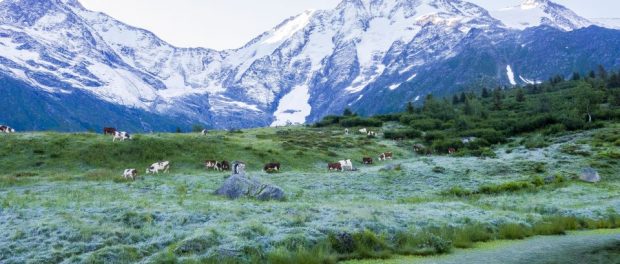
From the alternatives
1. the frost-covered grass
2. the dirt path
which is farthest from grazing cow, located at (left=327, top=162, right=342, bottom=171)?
the dirt path

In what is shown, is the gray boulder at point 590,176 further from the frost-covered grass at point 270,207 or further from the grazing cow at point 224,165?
the grazing cow at point 224,165

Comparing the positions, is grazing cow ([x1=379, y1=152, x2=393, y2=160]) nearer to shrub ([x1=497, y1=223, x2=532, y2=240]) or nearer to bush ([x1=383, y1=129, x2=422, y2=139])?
bush ([x1=383, y1=129, x2=422, y2=139])

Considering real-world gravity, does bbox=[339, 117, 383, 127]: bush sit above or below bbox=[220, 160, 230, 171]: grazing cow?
above

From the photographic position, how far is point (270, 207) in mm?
25375

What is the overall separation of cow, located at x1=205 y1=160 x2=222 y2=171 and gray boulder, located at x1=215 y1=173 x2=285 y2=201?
63.7 feet

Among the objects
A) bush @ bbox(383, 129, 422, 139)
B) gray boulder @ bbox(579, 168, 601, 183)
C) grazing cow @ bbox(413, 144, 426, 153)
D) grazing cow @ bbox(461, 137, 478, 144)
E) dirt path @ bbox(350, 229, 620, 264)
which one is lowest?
dirt path @ bbox(350, 229, 620, 264)

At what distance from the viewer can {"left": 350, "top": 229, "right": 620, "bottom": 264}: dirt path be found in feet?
57.9

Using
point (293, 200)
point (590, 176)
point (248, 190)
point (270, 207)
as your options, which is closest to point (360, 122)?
point (590, 176)

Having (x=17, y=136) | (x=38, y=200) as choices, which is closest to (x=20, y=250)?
(x=38, y=200)

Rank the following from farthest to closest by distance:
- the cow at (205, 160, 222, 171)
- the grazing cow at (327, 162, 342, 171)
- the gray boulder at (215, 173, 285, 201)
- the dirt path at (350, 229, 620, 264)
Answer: the grazing cow at (327, 162, 342, 171) < the cow at (205, 160, 222, 171) < the gray boulder at (215, 173, 285, 201) < the dirt path at (350, 229, 620, 264)

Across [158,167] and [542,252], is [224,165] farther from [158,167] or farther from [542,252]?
[542,252]

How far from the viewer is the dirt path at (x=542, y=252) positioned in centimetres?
1764

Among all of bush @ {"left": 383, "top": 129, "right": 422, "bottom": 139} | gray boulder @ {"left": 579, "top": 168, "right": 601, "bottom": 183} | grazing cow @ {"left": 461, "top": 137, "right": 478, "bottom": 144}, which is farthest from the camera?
bush @ {"left": 383, "top": 129, "right": 422, "bottom": 139}

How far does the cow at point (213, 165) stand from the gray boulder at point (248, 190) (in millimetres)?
19424
